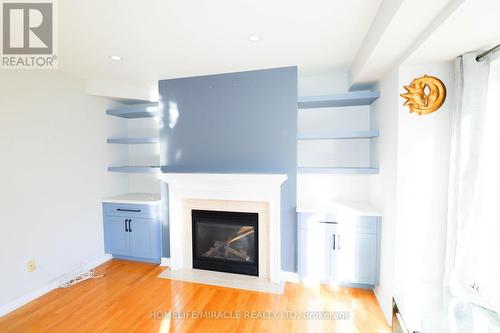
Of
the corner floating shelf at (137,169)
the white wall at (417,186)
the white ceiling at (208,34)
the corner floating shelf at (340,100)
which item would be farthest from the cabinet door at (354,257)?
the corner floating shelf at (137,169)

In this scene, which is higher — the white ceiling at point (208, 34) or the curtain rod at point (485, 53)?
the white ceiling at point (208, 34)

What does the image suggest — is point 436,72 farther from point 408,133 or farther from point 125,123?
point 125,123

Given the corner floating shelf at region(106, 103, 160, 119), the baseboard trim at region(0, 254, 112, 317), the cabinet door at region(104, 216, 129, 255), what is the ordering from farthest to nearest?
the cabinet door at region(104, 216, 129, 255)
the corner floating shelf at region(106, 103, 160, 119)
the baseboard trim at region(0, 254, 112, 317)

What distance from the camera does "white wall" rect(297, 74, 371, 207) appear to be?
9.47ft

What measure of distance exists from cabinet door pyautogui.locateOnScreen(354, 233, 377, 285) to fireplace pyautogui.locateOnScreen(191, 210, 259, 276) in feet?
3.72

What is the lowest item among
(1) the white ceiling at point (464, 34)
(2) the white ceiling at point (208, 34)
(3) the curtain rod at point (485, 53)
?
(3) the curtain rod at point (485, 53)

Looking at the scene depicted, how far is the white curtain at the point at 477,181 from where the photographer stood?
64.4 inches

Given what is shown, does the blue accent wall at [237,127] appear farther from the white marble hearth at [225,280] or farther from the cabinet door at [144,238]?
the cabinet door at [144,238]

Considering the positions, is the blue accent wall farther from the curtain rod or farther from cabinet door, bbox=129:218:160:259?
the curtain rod

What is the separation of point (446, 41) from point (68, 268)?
14.3 feet

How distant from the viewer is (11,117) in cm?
232

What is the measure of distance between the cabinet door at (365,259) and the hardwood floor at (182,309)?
0.56 feet

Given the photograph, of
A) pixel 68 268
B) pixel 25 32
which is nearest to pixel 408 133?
pixel 25 32

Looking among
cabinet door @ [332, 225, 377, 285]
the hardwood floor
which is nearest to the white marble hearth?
the hardwood floor
